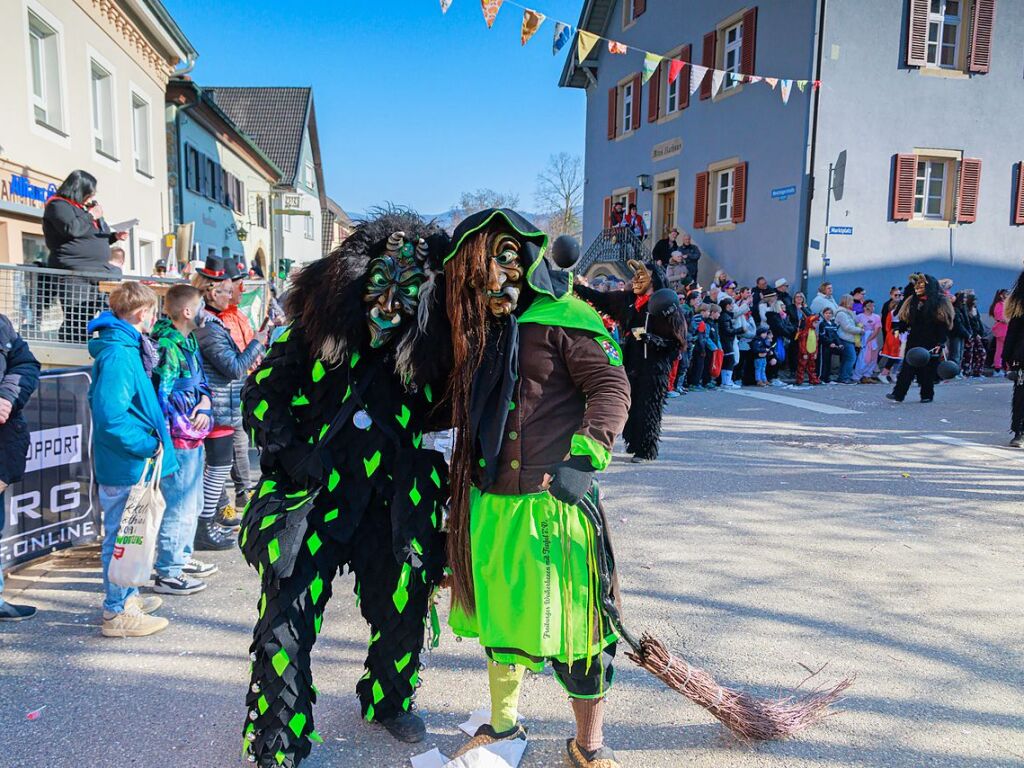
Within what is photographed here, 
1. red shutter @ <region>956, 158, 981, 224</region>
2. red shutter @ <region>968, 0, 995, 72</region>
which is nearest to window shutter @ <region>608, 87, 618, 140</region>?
red shutter @ <region>968, 0, 995, 72</region>

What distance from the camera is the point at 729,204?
59.8 ft

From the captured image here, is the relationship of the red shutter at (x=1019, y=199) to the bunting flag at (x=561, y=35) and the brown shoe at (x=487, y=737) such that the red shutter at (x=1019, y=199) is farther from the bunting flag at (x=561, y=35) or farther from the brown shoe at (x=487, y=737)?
the brown shoe at (x=487, y=737)

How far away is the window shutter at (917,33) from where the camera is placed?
16.0 m

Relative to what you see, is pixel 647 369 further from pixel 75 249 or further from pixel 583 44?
pixel 583 44

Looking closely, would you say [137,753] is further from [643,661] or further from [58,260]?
[58,260]

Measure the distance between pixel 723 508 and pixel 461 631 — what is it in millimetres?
3472

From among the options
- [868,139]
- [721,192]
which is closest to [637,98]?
[721,192]

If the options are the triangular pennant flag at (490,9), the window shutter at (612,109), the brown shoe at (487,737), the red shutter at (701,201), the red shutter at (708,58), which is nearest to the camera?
the brown shoe at (487,737)

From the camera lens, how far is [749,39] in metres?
17.0

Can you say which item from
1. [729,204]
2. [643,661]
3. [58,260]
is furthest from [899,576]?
[729,204]

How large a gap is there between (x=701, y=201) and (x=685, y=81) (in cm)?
390

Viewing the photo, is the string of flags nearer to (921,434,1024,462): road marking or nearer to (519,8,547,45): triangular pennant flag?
(519,8,547,45): triangular pennant flag

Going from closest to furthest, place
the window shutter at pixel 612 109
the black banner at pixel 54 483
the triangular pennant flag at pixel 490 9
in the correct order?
the black banner at pixel 54 483 < the triangular pennant flag at pixel 490 9 < the window shutter at pixel 612 109

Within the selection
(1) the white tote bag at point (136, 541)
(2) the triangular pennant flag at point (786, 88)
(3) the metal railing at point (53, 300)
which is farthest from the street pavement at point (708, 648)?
(2) the triangular pennant flag at point (786, 88)
